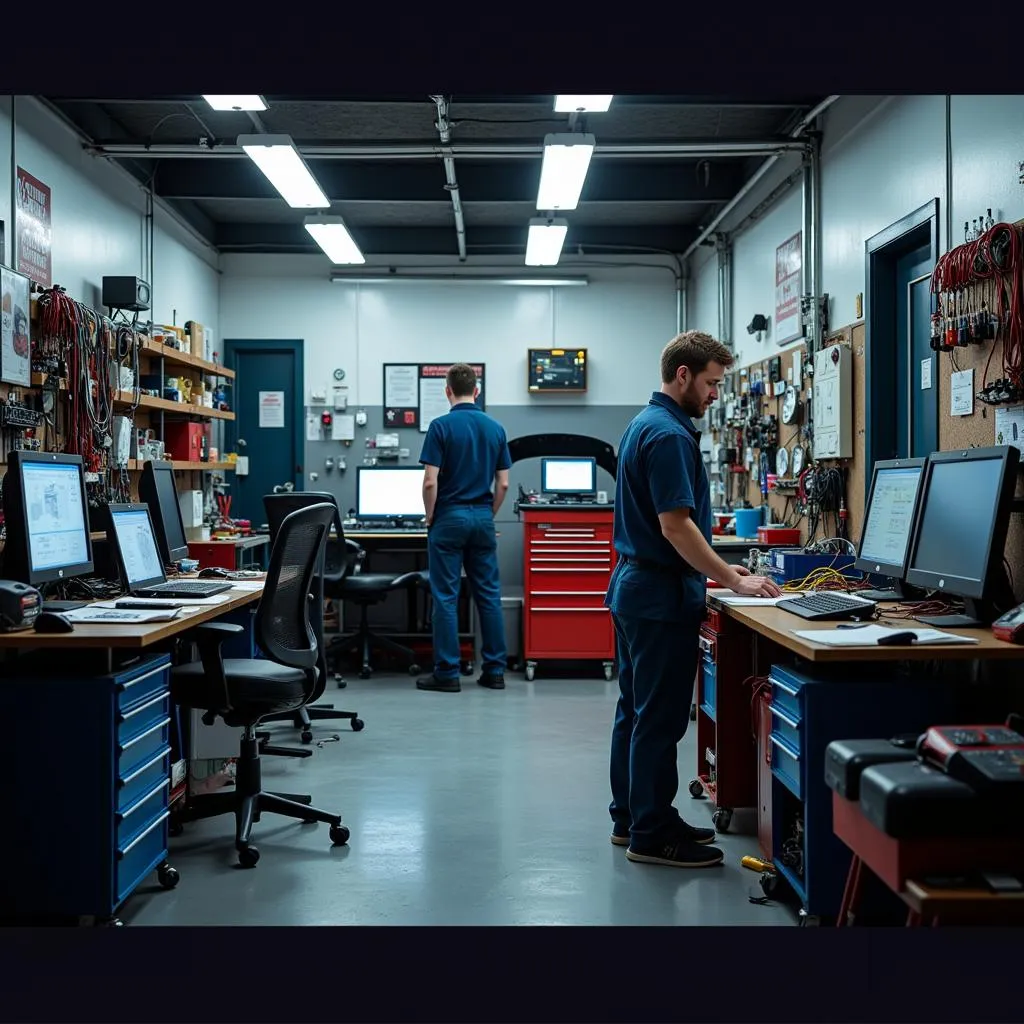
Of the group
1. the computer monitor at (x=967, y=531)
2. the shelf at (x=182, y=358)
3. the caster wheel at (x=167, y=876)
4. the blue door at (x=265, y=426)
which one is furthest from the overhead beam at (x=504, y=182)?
the caster wheel at (x=167, y=876)

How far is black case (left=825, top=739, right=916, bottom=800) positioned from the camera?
6.46 feet

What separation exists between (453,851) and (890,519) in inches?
64.5

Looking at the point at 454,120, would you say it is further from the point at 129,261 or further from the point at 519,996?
the point at 519,996

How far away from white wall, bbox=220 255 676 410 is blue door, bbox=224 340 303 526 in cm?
10

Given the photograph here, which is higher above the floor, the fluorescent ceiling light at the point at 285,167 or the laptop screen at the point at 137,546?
the fluorescent ceiling light at the point at 285,167

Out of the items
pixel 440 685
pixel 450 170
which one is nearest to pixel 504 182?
pixel 450 170

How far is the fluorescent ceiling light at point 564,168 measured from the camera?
188 inches

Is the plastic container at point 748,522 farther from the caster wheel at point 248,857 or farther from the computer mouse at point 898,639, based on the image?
the caster wheel at point 248,857

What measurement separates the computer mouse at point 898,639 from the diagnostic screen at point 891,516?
0.65 meters

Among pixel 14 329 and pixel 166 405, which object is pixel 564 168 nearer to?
pixel 166 405

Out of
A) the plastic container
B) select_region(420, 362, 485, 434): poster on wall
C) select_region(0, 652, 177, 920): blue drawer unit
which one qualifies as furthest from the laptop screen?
select_region(420, 362, 485, 434): poster on wall

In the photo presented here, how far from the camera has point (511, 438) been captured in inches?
311
